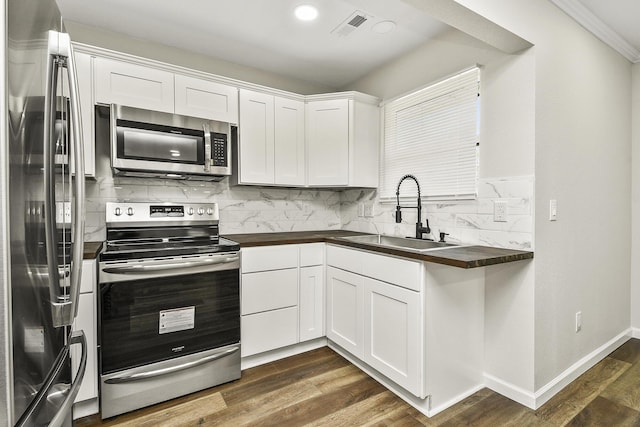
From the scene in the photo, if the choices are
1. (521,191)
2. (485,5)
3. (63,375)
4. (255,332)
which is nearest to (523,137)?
(521,191)

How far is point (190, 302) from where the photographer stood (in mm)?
1983

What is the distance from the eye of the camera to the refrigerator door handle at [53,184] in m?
0.83

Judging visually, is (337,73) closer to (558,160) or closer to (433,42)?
(433,42)

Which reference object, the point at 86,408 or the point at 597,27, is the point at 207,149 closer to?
the point at 86,408

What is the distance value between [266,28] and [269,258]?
1701 mm

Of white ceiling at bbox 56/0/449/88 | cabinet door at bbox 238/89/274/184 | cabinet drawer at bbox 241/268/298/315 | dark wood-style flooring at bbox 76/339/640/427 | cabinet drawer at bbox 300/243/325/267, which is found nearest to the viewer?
dark wood-style flooring at bbox 76/339/640/427

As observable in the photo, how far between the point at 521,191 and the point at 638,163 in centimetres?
168

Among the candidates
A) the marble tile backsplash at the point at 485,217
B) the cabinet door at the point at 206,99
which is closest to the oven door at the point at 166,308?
the cabinet door at the point at 206,99

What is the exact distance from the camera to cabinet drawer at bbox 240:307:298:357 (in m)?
2.29

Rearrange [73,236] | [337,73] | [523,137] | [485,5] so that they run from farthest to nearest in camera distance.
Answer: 1. [337,73]
2. [523,137]
3. [485,5]
4. [73,236]

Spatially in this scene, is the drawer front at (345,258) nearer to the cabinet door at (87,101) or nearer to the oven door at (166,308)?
the oven door at (166,308)

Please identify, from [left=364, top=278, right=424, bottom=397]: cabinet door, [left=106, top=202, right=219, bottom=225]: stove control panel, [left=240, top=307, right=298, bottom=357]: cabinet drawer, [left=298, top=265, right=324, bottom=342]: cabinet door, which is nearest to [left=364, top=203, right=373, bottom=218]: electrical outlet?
[left=298, top=265, right=324, bottom=342]: cabinet door

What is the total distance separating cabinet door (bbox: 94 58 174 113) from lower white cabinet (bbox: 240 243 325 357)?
4.08ft

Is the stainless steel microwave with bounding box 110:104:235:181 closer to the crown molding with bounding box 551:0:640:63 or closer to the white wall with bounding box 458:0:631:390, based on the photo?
the white wall with bounding box 458:0:631:390
